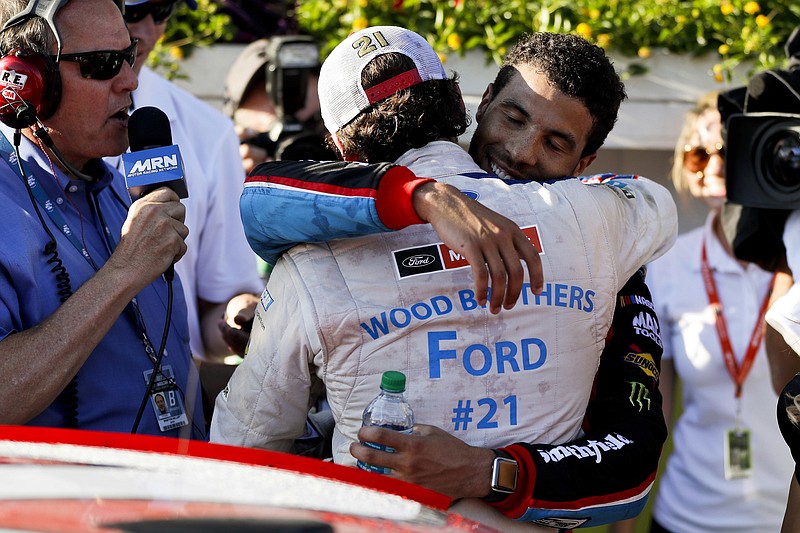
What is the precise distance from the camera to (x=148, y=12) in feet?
11.1

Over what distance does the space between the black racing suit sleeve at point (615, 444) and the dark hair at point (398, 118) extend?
0.62 meters

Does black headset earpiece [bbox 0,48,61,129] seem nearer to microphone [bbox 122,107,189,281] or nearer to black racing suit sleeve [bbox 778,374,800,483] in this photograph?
microphone [bbox 122,107,189,281]

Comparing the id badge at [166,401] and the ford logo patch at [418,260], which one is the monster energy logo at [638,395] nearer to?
the ford logo patch at [418,260]

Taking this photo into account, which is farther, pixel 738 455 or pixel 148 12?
pixel 738 455

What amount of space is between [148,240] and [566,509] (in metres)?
1.09

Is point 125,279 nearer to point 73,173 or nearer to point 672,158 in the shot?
point 73,173

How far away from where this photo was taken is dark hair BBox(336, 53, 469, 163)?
2.01m

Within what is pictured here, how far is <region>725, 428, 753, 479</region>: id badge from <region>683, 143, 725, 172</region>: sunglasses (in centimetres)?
114

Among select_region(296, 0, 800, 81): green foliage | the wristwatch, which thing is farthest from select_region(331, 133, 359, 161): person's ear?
select_region(296, 0, 800, 81): green foliage

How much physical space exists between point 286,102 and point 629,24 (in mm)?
1664

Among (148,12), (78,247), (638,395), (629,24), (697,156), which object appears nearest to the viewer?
(638,395)

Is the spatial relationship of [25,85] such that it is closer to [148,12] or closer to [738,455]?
[148,12]

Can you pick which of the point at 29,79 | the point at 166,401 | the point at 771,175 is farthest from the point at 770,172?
the point at 29,79

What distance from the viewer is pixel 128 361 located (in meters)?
2.38
